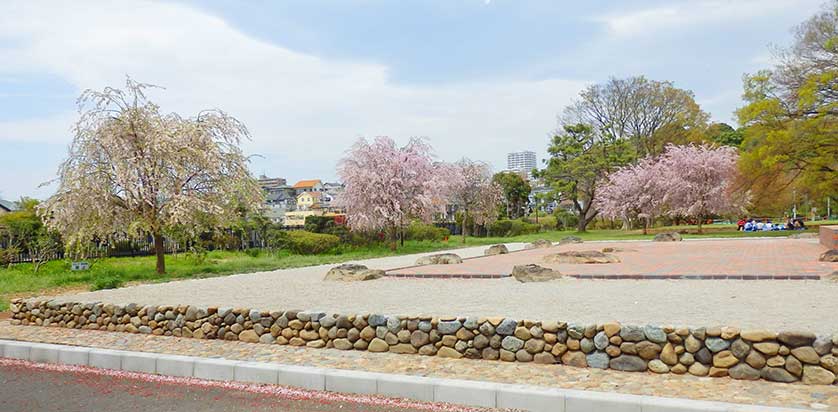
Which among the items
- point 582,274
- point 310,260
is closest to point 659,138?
point 310,260

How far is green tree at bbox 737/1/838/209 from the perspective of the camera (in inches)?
1010

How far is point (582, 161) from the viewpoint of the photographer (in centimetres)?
3931

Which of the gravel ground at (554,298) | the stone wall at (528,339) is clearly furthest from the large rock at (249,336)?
the gravel ground at (554,298)

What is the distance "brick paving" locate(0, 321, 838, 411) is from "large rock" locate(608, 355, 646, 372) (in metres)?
0.07

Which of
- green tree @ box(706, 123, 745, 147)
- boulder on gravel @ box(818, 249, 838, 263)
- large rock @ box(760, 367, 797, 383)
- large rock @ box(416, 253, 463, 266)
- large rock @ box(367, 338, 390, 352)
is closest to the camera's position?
large rock @ box(760, 367, 797, 383)

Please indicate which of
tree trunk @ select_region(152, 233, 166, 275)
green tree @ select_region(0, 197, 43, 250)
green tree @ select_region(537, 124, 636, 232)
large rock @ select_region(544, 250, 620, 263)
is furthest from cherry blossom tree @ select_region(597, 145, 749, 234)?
green tree @ select_region(0, 197, 43, 250)

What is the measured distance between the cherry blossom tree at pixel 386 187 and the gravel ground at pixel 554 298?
12.3 m

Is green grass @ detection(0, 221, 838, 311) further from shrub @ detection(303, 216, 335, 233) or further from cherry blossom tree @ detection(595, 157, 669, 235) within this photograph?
cherry blossom tree @ detection(595, 157, 669, 235)

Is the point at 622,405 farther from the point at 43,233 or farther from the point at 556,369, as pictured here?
the point at 43,233

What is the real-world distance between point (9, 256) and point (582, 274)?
15940mm

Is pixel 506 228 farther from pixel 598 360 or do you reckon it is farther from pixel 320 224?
pixel 598 360

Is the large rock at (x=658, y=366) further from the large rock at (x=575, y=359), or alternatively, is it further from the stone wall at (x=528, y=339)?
the large rock at (x=575, y=359)

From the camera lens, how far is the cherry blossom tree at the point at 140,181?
1395cm

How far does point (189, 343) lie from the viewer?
7191 mm
